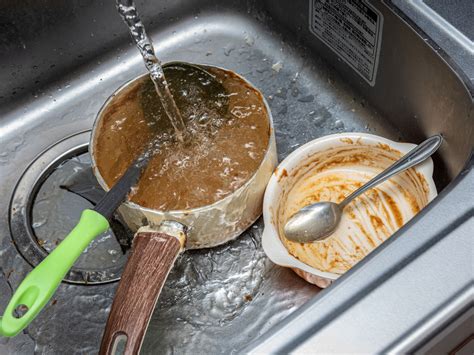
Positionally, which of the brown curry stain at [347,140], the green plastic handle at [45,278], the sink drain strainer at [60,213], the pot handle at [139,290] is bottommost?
the sink drain strainer at [60,213]

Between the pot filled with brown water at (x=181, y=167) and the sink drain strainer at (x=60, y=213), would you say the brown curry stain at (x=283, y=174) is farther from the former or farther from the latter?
the sink drain strainer at (x=60, y=213)

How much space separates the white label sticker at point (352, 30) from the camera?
75 cm

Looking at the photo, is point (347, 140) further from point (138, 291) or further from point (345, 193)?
point (138, 291)

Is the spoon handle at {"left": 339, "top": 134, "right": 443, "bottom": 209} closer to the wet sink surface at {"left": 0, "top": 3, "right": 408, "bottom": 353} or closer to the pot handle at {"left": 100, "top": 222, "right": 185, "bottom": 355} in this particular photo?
the wet sink surface at {"left": 0, "top": 3, "right": 408, "bottom": 353}

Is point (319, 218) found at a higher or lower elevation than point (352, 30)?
lower

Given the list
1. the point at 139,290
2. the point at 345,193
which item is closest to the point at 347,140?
the point at 345,193

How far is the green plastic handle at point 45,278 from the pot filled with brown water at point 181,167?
54 millimetres


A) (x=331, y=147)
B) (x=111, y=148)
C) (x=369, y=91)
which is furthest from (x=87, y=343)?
(x=369, y=91)

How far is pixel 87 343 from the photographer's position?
733 mm

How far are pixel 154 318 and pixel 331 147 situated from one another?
297 mm

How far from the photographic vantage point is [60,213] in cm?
83

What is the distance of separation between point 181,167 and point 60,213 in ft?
0.76

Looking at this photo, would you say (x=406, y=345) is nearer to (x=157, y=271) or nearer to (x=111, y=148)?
(x=157, y=271)

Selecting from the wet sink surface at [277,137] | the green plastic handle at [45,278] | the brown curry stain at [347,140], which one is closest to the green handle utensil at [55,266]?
the green plastic handle at [45,278]
